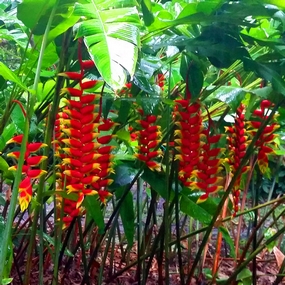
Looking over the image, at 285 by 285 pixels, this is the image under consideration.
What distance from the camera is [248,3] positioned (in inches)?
24.2

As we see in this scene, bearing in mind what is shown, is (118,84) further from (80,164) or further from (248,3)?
(248,3)

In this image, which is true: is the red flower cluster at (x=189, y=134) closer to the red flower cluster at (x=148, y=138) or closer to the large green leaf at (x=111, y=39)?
the red flower cluster at (x=148, y=138)

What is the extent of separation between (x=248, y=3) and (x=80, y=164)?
346 millimetres

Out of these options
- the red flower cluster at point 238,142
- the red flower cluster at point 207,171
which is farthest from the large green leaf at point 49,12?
the red flower cluster at point 238,142

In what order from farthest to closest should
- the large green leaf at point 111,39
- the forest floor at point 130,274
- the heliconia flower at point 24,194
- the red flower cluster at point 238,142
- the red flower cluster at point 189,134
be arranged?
the forest floor at point 130,274 < the red flower cluster at point 238,142 < the red flower cluster at point 189,134 < the heliconia flower at point 24,194 < the large green leaf at point 111,39

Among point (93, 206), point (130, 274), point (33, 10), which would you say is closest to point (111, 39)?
point (33, 10)

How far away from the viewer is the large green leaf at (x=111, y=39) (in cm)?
40

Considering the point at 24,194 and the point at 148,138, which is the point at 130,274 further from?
the point at 24,194

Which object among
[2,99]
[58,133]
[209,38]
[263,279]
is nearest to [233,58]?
[209,38]

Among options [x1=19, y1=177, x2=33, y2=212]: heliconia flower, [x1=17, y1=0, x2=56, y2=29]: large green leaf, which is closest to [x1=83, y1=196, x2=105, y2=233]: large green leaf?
[x1=19, y1=177, x2=33, y2=212]: heliconia flower

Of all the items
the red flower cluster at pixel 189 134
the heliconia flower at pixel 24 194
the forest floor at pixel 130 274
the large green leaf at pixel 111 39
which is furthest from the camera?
the forest floor at pixel 130 274

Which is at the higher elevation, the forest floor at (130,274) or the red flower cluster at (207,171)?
the red flower cluster at (207,171)

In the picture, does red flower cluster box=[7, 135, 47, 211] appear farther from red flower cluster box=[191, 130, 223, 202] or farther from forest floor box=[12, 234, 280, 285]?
forest floor box=[12, 234, 280, 285]

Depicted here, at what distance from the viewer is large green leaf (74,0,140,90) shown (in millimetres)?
403
